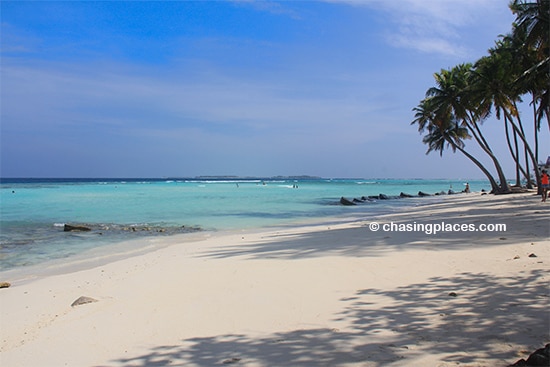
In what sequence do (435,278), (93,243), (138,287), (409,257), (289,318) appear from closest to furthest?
(289,318), (435,278), (138,287), (409,257), (93,243)

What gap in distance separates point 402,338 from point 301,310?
142 cm

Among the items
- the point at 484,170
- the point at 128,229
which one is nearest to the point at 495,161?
the point at 484,170

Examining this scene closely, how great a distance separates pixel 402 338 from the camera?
3.89 meters

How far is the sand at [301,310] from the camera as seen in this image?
375 centimetres

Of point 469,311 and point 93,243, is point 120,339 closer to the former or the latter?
point 469,311

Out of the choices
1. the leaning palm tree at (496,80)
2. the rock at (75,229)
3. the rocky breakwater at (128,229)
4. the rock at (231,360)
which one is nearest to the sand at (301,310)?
the rock at (231,360)

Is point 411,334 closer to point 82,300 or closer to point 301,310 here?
point 301,310

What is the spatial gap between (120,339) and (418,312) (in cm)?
334

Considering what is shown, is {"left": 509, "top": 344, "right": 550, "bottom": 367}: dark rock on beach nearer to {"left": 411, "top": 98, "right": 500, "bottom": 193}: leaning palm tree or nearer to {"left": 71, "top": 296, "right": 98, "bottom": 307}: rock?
{"left": 71, "top": 296, "right": 98, "bottom": 307}: rock

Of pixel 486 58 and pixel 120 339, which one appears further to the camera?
pixel 486 58

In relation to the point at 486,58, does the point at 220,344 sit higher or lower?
lower

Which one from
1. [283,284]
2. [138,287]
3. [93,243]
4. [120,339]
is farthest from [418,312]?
[93,243]

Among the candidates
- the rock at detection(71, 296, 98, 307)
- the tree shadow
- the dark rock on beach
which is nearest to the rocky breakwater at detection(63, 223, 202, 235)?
the rock at detection(71, 296, 98, 307)

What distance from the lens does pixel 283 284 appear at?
6.26 metres
